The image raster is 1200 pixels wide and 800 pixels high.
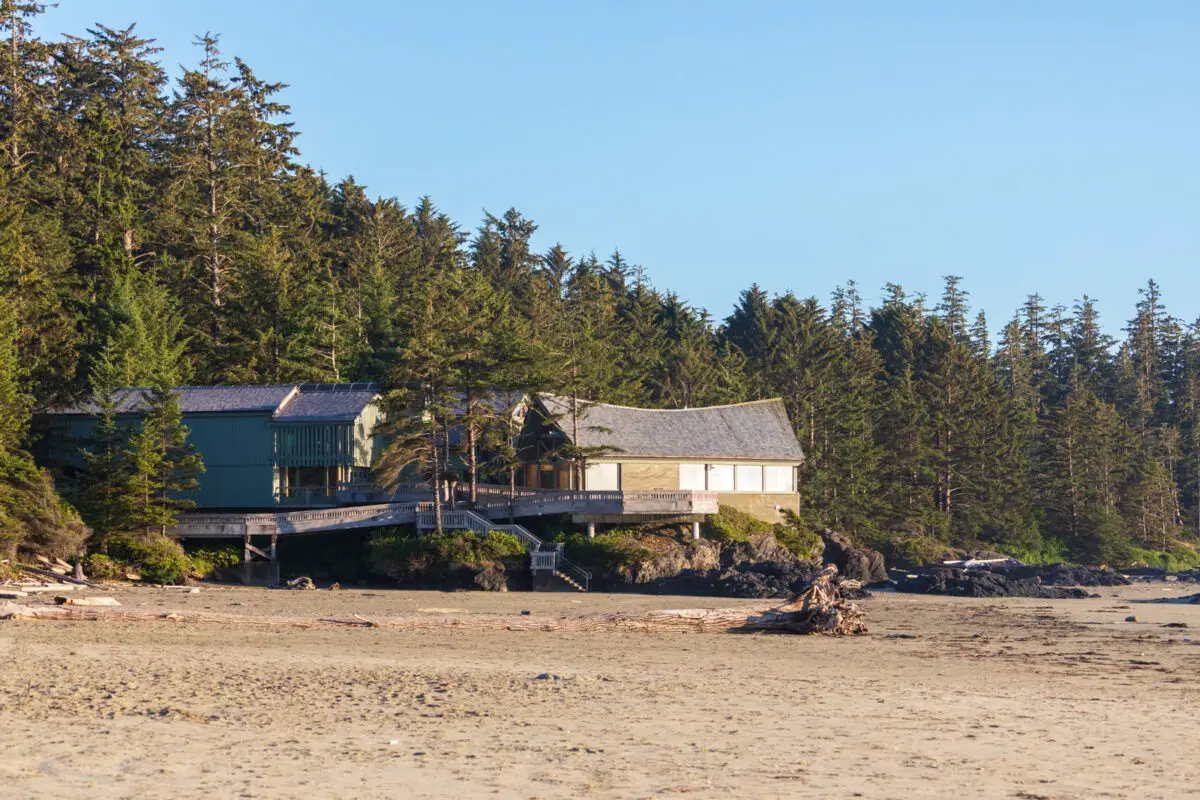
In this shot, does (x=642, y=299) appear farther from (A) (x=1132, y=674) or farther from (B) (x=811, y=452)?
(A) (x=1132, y=674)

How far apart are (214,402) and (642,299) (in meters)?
47.4

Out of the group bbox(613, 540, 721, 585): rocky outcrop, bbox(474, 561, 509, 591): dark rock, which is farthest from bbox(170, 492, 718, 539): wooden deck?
bbox(474, 561, 509, 591): dark rock

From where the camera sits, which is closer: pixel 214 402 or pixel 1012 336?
pixel 214 402

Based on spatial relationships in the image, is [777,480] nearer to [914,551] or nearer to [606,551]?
[606,551]

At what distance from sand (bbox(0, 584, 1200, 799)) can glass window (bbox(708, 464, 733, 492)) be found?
2354 cm

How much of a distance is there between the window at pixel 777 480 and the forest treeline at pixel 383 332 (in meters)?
8.44

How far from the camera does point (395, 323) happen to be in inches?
2351

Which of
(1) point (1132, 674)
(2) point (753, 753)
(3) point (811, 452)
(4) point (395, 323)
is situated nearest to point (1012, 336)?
(3) point (811, 452)

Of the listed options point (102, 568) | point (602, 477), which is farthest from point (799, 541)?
point (102, 568)

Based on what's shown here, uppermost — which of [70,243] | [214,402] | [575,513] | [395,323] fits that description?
[70,243]

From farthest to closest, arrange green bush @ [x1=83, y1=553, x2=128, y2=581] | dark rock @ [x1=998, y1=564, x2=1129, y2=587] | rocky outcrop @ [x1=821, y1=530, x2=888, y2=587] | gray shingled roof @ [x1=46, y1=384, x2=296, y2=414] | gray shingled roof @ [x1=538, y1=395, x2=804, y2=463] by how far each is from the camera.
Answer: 1. gray shingled roof @ [x1=538, y1=395, x2=804, y2=463]
2. rocky outcrop @ [x1=821, y1=530, x2=888, y2=587]
3. dark rock @ [x1=998, y1=564, x2=1129, y2=587]
4. gray shingled roof @ [x1=46, y1=384, x2=296, y2=414]
5. green bush @ [x1=83, y1=553, x2=128, y2=581]

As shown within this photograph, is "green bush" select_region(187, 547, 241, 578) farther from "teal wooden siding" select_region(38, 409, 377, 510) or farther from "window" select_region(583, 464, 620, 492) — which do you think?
"window" select_region(583, 464, 620, 492)

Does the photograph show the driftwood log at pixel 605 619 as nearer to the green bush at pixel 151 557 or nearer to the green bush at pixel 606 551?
the green bush at pixel 151 557

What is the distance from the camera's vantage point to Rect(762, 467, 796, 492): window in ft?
167
